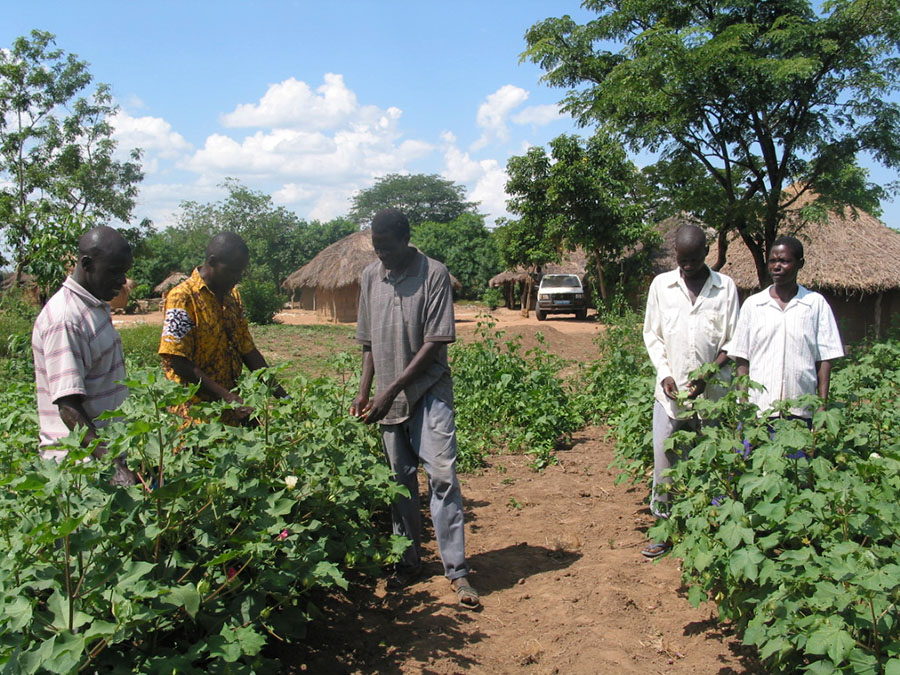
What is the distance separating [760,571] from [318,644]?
65.6 inches

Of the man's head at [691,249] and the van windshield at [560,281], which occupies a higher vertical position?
the van windshield at [560,281]

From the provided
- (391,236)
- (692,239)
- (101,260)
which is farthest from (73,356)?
(692,239)

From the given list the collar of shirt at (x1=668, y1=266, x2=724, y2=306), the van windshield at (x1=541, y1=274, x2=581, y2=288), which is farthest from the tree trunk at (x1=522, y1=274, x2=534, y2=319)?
the collar of shirt at (x1=668, y1=266, x2=724, y2=306)

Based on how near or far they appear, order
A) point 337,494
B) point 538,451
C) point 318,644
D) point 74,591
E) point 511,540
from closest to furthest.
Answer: point 74,591
point 337,494
point 318,644
point 511,540
point 538,451

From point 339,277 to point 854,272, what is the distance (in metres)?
18.2

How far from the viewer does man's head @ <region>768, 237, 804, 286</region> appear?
3324mm

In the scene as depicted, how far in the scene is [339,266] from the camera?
28047mm

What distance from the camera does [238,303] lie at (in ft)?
11.1

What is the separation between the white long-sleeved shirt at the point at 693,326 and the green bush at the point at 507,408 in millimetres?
2156

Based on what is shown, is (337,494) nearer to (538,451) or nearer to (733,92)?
(538,451)

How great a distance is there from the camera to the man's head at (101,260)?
97.3 inches

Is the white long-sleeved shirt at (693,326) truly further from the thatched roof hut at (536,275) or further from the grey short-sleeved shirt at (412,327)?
the thatched roof hut at (536,275)

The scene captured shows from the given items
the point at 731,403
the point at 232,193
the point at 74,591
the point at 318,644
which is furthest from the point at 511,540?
the point at 232,193

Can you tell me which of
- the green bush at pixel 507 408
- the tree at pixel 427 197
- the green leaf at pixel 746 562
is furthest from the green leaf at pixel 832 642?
the tree at pixel 427 197
